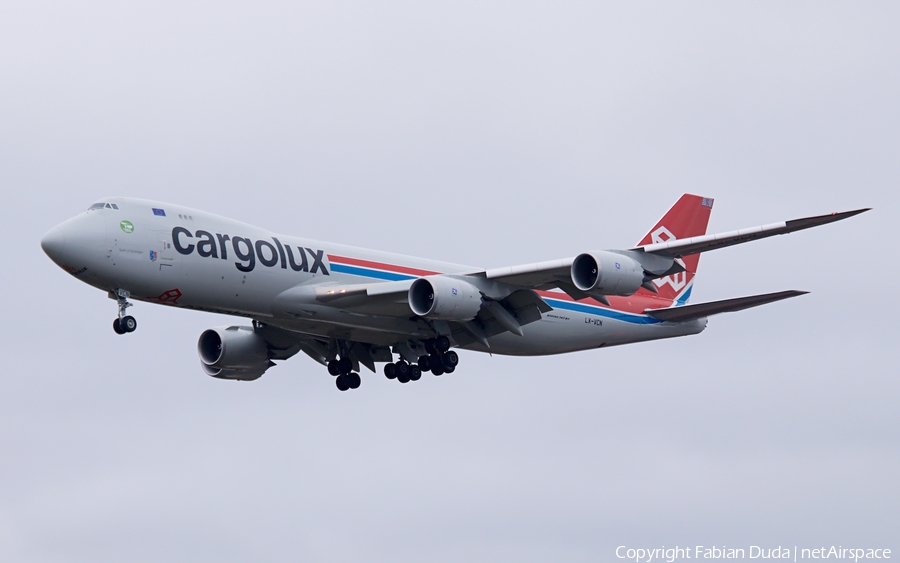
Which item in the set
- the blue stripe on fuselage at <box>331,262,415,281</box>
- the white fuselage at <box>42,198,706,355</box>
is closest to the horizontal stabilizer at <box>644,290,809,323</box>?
the white fuselage at <box>42,198,706,355</box>

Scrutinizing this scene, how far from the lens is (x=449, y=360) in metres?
39.0

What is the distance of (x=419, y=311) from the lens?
3575cm

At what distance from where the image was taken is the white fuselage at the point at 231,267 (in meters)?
32.8

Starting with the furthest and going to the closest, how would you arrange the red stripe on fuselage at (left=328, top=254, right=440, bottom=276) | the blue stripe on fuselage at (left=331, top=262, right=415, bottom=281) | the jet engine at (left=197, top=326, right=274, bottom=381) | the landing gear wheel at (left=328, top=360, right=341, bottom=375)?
the landing gear wheel at (left=328, top=360, right=341, bottom=375)
the jet engine at (left=197, top=326, right=274, bottom=381)
the red stripe on fuselage at (left=328, top=254, right=440, bottom=276)
the blue stripe on fuselage at (left=331, top=262, right=415, bottom=281)

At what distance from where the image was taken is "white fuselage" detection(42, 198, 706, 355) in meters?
32.8

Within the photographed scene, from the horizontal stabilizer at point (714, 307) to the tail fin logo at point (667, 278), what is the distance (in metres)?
2.44

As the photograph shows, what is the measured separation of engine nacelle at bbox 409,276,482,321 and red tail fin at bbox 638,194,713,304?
11595 mm

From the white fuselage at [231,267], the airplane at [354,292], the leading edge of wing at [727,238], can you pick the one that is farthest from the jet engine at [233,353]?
the leading edge of wing at [727,238]

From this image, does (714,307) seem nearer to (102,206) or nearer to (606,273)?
(606,273)

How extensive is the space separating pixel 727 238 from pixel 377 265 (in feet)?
35.5

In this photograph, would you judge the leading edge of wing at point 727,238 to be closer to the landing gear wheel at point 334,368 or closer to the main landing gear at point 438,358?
the main landing gear at point 438,358

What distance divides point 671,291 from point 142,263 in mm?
21024

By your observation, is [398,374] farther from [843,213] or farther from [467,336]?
[843,213]

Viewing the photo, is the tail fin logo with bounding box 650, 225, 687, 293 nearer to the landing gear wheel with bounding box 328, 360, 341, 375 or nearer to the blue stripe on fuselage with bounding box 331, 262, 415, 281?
the blue stripe on fuselage with bounding box 331, 262, 415, 281
